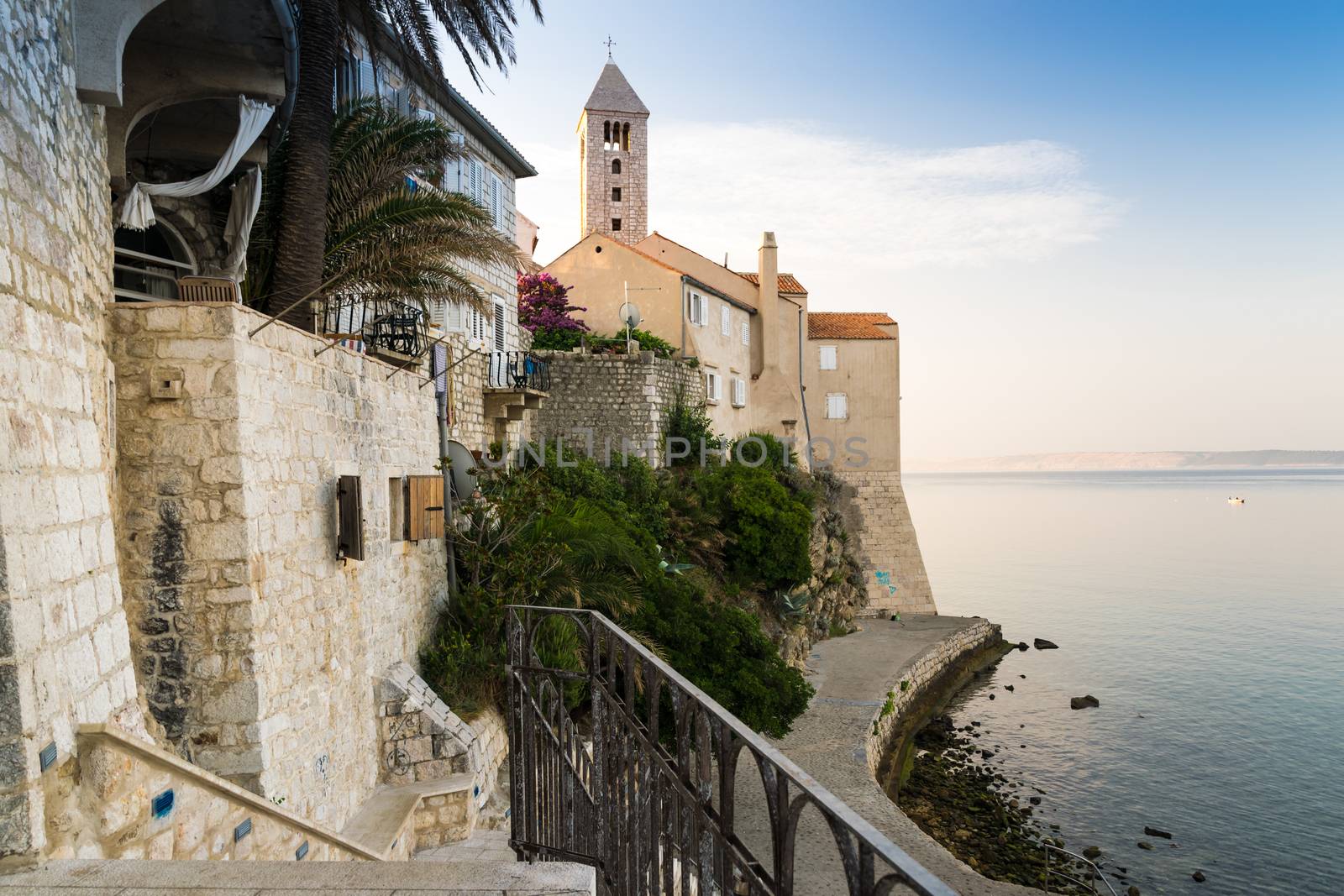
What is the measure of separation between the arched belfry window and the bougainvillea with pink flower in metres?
15.4

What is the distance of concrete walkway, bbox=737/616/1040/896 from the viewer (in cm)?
1432

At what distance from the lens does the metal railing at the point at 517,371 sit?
65.7 feet

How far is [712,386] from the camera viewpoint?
2983 cm

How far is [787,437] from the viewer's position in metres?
33.5

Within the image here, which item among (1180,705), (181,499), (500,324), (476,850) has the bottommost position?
(1180,705)

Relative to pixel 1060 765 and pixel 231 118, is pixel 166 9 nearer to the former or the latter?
pixel 231 118

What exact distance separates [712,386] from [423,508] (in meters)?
20.1

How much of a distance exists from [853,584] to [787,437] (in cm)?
628

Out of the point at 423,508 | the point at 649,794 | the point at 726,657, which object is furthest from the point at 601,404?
the point at 649,794

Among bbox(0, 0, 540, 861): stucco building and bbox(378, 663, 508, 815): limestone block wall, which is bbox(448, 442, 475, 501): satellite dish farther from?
bbox(378, 663, 508, 815): limestone block wall

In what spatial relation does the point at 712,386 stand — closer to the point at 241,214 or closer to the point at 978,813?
the point at 978,813

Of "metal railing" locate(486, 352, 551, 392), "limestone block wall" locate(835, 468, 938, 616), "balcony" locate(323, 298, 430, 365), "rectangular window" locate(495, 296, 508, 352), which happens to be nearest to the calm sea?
"limestone block wall" locate(835, 468, 938, 616)

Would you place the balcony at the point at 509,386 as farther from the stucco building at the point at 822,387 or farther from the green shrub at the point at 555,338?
the stucco building at the point at 822,387

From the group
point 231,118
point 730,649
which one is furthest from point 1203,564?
point 231,118
